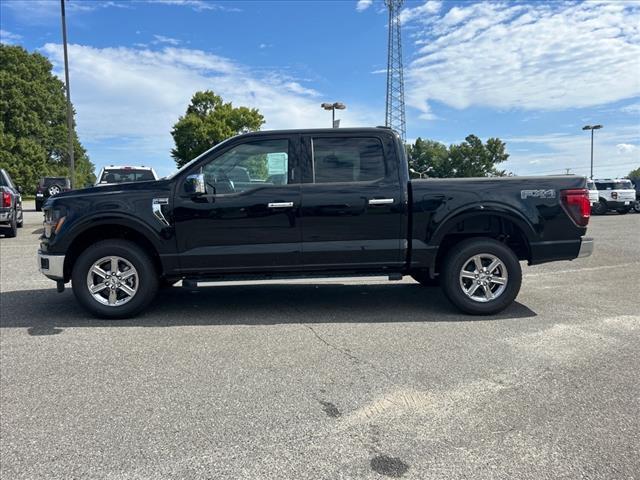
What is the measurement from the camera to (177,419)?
3168 millimetres

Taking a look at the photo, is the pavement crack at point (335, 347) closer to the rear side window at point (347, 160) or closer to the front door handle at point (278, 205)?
the front door handle at point (278, 205)

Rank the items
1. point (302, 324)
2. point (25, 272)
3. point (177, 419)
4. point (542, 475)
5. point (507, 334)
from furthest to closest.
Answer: point (25, 272), point (302, 324), point (507, 334), point (177, 419), point (542, 475)

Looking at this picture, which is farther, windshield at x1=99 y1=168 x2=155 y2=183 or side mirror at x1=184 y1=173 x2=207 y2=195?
windshield at x1=99 y1=168 x2=155 y2=183

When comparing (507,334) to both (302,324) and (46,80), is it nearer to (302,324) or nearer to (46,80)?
(302,324)

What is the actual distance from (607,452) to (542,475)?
0.49 metres

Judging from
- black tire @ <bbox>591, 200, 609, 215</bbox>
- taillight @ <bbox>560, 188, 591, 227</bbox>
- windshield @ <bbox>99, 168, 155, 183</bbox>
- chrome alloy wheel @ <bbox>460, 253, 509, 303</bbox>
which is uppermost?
windshield @ <bbox>99, 168, 155, 183</bbox>

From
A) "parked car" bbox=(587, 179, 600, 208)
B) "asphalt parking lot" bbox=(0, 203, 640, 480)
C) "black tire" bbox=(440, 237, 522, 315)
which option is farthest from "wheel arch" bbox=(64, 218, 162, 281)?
"parked car" bbox=(587, 179, 600, 208)

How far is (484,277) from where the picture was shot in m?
5.51

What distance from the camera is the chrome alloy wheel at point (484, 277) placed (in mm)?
5488

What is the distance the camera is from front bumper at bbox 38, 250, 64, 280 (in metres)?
5.34

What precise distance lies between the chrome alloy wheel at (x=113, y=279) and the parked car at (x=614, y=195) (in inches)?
1013

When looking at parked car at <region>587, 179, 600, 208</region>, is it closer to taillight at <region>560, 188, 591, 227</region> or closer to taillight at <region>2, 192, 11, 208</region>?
taillight at <region>560, 188, 591, 227</region>

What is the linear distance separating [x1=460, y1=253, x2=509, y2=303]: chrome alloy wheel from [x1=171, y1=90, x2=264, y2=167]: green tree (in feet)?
150

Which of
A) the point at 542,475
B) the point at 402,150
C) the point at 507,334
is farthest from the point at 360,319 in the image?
the point at 542,475
